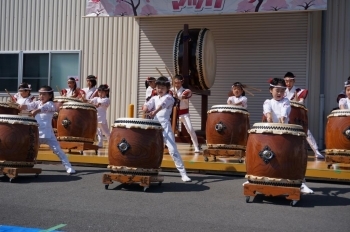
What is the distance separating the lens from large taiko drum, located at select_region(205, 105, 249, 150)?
8523 millimetres

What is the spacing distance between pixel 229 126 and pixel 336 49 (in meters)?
3.53

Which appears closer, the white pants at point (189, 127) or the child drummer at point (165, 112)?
Answer: the child drummer at point (165, 112)

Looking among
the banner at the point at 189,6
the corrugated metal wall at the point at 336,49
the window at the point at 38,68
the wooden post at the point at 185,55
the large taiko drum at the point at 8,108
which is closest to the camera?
the large taiko drum at the point at 8,108

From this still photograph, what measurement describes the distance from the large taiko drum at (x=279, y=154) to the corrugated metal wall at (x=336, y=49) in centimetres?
479

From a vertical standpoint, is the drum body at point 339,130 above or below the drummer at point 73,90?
below

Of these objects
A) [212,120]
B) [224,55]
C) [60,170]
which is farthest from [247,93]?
[60,170]

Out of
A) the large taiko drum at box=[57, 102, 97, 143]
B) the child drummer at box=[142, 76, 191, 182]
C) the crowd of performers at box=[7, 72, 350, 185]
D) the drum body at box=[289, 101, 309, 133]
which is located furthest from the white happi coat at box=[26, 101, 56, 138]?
the drum body at box=[289, 101, 309, 133]

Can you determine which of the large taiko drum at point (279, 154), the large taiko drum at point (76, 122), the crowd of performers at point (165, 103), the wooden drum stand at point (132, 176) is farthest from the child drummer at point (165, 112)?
the large taiko drum at point (76, 122)

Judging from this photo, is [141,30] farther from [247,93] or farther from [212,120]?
[212,120]

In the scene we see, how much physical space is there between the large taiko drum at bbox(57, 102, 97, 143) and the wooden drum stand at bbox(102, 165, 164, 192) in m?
2.48

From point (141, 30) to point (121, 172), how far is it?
5784mm

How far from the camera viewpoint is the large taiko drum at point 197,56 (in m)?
10.3

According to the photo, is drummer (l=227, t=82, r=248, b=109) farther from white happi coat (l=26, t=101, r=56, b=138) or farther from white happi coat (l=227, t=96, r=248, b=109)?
white happi coat (l=26, t=101, r=56, b=138)

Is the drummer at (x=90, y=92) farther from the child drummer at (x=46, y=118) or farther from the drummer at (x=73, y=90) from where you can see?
the child drummer at (x=46, y=118)
